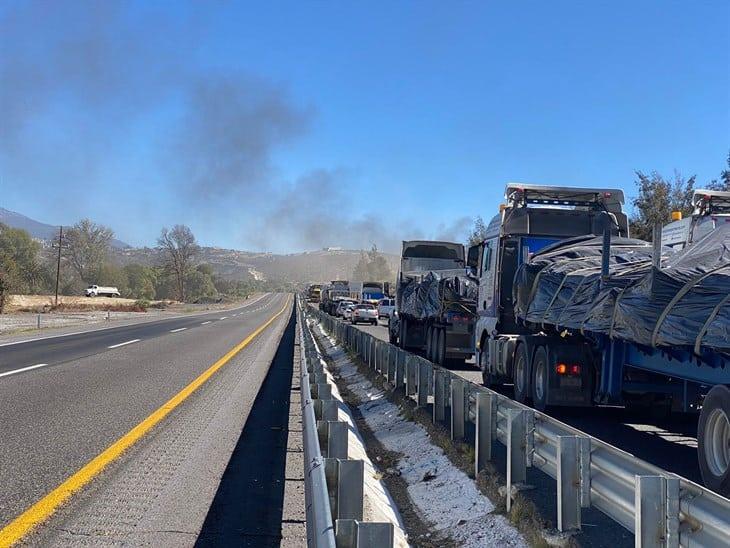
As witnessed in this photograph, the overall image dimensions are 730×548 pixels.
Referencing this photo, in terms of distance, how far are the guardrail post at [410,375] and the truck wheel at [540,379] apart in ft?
5.85

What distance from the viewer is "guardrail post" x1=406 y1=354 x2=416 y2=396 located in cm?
1082

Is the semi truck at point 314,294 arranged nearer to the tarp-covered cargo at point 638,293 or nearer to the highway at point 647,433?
the highway at point 647,433

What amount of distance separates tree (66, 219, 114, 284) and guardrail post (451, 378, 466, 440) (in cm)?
13272

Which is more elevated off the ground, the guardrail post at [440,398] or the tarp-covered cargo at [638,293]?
the tarp-covered cargo at [638,293]

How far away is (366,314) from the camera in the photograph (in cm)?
5131

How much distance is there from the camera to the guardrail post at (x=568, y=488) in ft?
14.9

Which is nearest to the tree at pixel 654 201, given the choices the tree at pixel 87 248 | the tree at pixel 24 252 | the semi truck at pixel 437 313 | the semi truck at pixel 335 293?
the semi truck at pixel 437 313

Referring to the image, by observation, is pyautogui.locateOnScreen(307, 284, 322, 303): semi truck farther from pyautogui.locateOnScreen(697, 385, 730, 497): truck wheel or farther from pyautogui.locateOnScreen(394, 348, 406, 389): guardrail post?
pyautogui.locateOnScreen(697, 385, 730, 497): truck wheel

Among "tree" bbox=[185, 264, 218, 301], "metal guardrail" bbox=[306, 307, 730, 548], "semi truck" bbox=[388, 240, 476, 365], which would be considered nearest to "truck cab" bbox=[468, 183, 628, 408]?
"semi truck" bbox=[388, 240, 476, 365]

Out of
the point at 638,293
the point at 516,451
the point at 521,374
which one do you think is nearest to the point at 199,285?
the point at 521,374

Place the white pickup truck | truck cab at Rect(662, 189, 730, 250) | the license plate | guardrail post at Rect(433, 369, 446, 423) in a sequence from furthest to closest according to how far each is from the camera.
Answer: the white pickup truck < truck cab at Rect(662, 189, 730, 250) < the license plate < guardrail post at Rect(433, 369, 446, 423)

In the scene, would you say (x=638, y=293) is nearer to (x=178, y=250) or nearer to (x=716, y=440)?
(x=716, y=440)

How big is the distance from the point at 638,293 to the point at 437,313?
1196cm

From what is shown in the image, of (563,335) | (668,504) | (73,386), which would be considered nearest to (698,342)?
(668,504)
